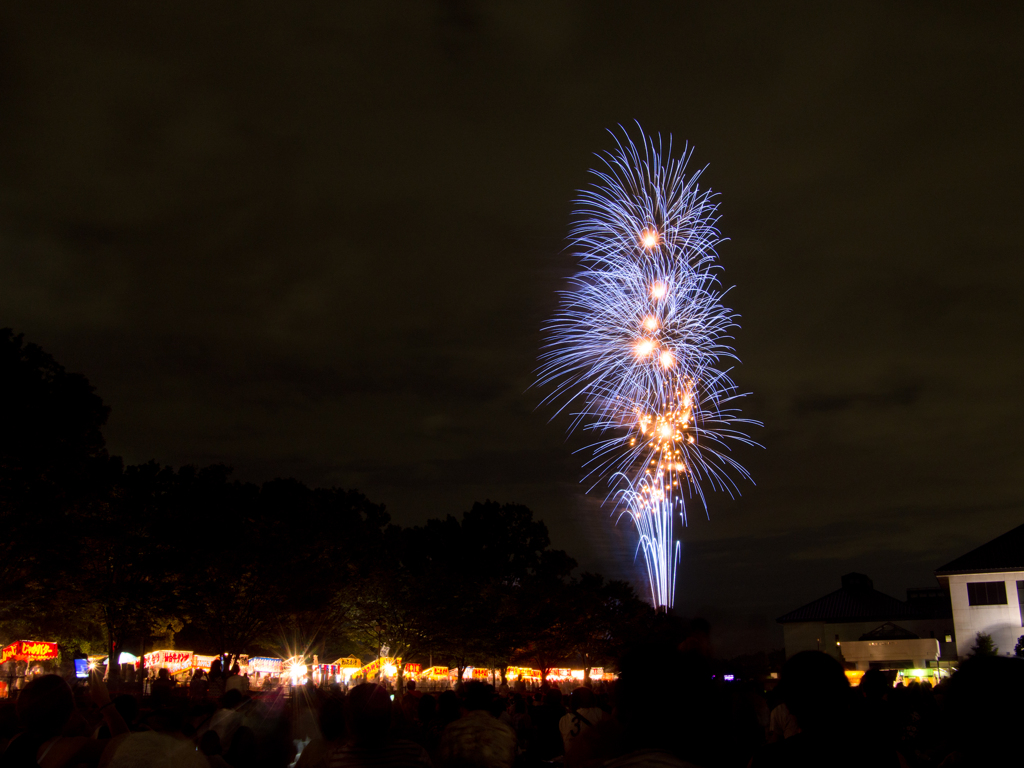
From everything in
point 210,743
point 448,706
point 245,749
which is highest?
point 245,749

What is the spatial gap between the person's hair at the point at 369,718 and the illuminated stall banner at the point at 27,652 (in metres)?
35.7

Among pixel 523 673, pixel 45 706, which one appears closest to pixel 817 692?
pixel 45 706

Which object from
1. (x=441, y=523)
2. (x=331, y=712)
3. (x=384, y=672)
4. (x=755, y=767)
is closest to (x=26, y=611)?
(x=384, y=672)

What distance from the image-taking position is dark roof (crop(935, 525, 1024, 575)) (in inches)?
1911

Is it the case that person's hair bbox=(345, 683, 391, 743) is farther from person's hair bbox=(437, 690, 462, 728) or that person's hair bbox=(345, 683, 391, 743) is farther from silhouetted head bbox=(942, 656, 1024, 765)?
person's hair bbox=(437, 690, 462, 728)

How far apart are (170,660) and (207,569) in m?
6.05

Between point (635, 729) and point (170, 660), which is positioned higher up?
point (635, 729)

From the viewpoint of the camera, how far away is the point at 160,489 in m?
43.2

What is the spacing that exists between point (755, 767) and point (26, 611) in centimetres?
4028

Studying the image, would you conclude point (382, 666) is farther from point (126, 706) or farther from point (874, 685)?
point (874, 685)

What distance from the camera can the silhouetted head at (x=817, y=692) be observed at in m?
3.34

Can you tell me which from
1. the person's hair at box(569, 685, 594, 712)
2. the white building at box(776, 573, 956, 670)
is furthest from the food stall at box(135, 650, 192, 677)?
the white building at box(776, 573, 956, 670)

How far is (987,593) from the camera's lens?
48.6 meters

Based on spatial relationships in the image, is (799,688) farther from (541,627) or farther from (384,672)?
(541,627)
